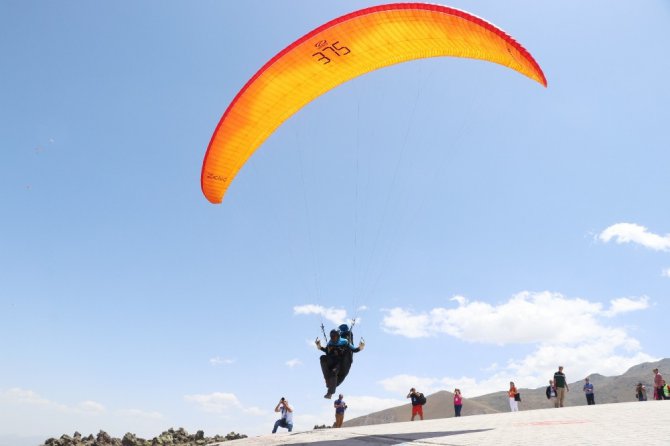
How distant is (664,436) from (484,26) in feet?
28.5

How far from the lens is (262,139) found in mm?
13508

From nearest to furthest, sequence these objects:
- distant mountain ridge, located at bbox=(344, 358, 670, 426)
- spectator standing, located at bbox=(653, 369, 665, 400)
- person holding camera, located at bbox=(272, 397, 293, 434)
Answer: person holding camera, located at bbox=(272, 397, 293, 434), spectator standing, located at bbox=(653, 369, 665, 400), distant mountain ridge, located at bbox=(344, 358, 670, 426)

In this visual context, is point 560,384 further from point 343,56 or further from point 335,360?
point 343,56

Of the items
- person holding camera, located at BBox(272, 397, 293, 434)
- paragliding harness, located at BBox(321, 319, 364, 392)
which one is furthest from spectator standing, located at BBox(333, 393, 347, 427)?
paragliding harness, located at BBox(321, 319, 364, 392)

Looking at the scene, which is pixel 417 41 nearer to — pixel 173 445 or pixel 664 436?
pixel 664 436

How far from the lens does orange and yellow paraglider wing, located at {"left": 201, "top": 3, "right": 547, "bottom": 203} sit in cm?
1105

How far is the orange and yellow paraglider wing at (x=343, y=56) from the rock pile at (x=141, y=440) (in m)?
14.7

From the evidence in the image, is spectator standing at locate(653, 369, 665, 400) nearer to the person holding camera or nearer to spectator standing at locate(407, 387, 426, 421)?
spectator standing at locate(407, 387, 426, 421)

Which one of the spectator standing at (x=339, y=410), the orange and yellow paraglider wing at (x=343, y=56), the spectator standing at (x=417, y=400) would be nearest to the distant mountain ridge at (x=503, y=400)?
the spectator standing at (x=417, y=400)

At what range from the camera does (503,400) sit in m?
81.0

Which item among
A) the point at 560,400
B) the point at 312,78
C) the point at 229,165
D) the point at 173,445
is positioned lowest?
the point at 173,445

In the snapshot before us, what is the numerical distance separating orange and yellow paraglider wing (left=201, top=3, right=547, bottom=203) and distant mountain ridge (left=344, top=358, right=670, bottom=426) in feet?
148

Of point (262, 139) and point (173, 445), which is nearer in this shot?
point (262, 139)

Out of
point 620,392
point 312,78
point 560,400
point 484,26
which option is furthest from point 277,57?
point 620,392
